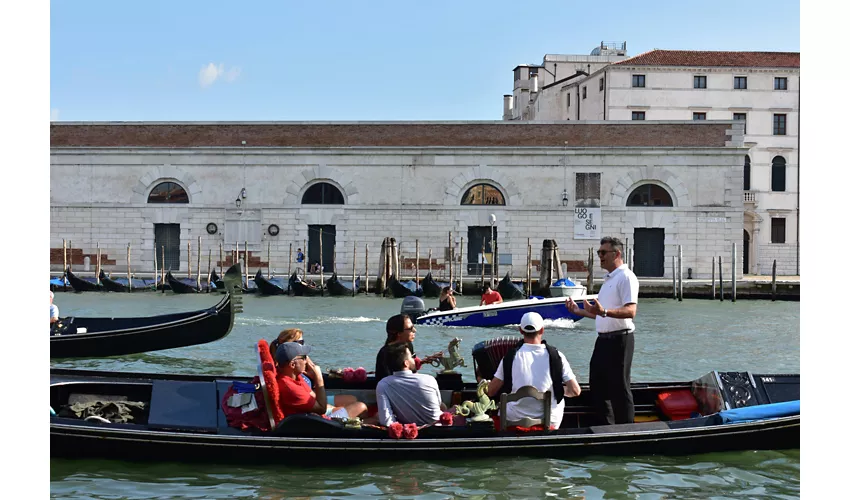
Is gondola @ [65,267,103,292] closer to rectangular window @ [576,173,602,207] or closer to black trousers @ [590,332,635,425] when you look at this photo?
rectangular window @ [576,173,602,207]

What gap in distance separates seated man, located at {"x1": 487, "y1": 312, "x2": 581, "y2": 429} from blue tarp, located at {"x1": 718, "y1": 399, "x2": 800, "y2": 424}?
1.17 metres

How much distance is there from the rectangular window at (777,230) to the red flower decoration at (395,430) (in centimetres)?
3307

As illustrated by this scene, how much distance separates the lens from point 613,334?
659cm

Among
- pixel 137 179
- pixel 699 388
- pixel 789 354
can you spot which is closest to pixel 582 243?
pixel 137 179

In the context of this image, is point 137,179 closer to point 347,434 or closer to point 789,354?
point 789,354

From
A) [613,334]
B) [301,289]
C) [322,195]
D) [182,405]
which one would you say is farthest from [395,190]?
[613,334]

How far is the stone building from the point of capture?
29.6 m

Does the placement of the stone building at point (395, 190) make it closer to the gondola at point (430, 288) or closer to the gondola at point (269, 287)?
the gondola at point (430, 288)

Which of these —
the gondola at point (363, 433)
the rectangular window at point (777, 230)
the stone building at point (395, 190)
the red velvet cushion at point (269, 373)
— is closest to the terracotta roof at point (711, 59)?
the rectangular window at point (777, 230)

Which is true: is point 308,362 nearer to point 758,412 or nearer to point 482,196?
point 758,412

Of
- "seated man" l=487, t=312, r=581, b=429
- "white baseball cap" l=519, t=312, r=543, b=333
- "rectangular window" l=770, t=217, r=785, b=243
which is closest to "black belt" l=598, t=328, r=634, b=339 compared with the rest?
"seated man" l=487, t=312, r=581, b=429

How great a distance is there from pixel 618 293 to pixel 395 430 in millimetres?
1597

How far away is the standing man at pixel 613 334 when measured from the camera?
20.9 feet

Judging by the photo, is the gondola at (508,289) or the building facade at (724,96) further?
the building facade at (724,96)
